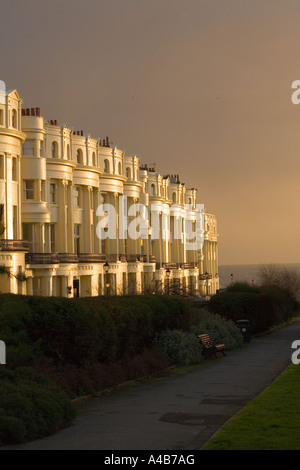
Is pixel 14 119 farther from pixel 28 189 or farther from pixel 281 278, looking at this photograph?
pixel 281 278

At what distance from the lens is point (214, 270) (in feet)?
450

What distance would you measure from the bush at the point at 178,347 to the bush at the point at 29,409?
12.6 meters

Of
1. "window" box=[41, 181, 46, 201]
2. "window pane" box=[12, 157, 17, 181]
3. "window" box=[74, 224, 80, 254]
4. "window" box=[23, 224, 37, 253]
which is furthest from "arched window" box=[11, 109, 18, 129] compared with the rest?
"window" box=[74, 224, 80, 254]

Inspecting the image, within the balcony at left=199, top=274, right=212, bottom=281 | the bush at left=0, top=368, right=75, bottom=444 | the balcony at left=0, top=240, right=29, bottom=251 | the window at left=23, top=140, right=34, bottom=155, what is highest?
the window at left=23, top=140, right=34, bottom=155

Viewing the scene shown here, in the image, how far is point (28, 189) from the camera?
6125cm

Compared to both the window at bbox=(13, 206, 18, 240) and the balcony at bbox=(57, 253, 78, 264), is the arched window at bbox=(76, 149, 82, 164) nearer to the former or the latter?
the balcony at bbox=(57, 253, 78, 264)

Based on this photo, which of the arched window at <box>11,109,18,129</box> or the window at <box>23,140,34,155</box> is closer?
the arched window at <box>11,109,18,129</box>

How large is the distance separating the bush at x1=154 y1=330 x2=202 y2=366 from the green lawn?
949 cm

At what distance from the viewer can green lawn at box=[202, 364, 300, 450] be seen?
1507 centimetres

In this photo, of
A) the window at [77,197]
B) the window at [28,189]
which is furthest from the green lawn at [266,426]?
the window at [77,197]

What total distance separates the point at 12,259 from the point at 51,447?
122 feet
